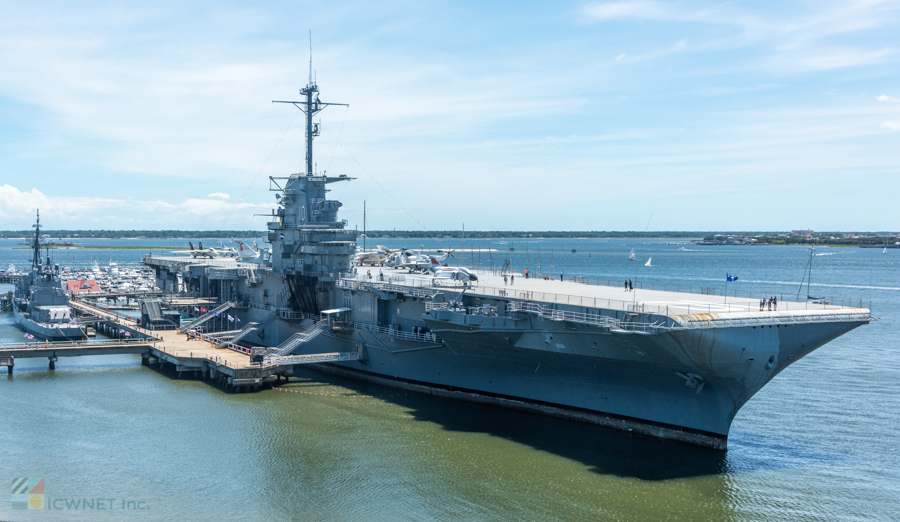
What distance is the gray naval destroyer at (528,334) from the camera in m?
22.2

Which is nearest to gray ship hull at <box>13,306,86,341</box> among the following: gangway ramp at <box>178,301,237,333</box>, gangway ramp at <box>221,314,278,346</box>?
gangway ramp at <box>178,301,237,333</box>

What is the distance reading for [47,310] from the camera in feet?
145

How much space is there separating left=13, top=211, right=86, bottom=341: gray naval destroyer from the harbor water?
9.10 meters

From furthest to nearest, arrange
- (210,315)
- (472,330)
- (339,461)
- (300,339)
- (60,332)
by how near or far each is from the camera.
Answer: (210,315), (60,332), (300,339), (472,330), (339,461)

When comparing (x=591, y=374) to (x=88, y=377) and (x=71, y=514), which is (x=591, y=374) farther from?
(x=88, y=377)

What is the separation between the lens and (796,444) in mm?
24156

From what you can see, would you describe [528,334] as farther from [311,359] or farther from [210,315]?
[210,315]

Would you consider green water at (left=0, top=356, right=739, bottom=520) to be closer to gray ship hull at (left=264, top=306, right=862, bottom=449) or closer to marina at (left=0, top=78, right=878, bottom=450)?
gray ship hull at (left=264, top=306, right=862, bottom=449)

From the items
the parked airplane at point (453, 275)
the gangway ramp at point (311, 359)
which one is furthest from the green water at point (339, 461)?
the parked airplane at point (453, 275)

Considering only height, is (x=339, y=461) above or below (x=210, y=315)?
below
